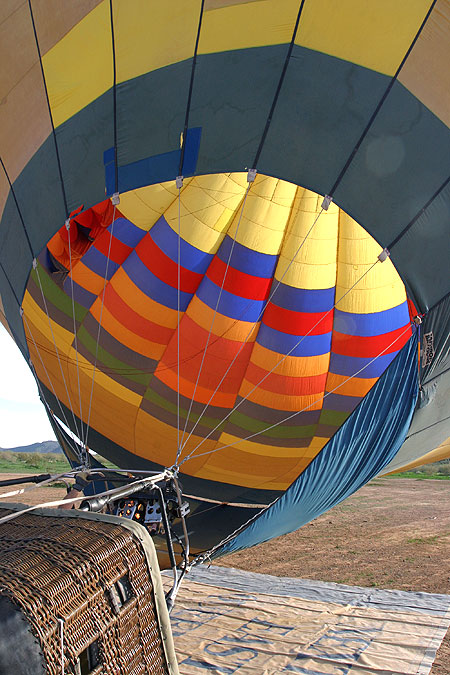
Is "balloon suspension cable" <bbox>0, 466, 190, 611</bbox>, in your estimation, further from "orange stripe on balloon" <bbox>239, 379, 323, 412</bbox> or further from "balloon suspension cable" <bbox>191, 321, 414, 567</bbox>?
"orange stripe on balloon" <bbox>239, 379, 323, 412</bbox>

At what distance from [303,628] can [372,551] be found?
9.75 ft

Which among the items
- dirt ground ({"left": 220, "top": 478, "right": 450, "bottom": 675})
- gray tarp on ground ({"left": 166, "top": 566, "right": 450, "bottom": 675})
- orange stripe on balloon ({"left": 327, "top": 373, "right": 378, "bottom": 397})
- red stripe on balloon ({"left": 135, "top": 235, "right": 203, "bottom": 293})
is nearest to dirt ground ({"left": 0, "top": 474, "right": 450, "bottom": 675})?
dirt ground ({"left": 220, "top": 478, "right": 450, "bottom": 675})

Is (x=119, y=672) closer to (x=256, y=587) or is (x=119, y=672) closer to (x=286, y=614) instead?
(x=286, y=614)

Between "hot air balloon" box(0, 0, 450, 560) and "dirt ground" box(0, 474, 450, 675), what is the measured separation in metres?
1.36

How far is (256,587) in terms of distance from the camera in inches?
202

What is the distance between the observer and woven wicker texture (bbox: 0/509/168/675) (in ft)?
3.10

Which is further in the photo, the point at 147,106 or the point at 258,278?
the point at 258,278

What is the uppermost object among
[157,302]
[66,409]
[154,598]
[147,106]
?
[147,106]

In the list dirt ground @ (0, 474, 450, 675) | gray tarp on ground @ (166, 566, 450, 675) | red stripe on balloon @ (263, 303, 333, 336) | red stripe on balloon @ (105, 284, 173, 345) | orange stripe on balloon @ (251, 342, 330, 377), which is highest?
red stripe on balloon @ (105, 284, 173, 345)

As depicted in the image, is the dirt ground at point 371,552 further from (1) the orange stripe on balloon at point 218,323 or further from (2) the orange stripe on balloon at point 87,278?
(2) the orange stripe on balloon at point 87,278

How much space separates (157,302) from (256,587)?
2945 millimetres

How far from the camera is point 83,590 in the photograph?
1.03 meters

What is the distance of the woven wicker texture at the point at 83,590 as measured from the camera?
3.10ft

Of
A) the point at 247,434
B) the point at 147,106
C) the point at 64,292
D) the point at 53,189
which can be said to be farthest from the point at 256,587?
the point at 147,106
